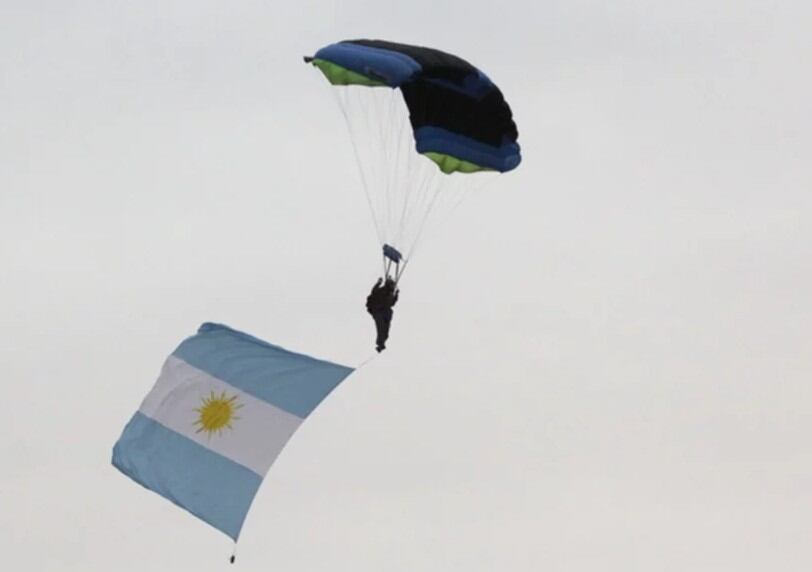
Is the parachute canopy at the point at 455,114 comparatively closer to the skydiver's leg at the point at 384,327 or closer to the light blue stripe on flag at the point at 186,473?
the skydiver's leg at the point at 384,327

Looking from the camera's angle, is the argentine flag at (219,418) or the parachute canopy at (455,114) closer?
the argentine flag at (219,418)

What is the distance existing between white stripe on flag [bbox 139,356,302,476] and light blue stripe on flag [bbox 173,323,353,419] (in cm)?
9

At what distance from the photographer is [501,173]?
44031 mm

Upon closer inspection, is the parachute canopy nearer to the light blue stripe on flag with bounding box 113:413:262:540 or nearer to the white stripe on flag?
the white stripe on flag

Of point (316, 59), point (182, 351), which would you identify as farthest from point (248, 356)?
point (316, 59)

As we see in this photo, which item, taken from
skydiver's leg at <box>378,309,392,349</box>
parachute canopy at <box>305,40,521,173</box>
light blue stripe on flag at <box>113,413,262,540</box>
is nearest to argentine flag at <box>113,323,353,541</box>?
light blue stripe on flag at <box>113,413,262,540</box>

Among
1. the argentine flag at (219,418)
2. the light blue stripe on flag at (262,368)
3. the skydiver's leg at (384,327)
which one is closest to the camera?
the argentine flag at (219,418)

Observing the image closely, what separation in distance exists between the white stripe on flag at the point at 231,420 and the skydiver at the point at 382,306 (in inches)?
62.8

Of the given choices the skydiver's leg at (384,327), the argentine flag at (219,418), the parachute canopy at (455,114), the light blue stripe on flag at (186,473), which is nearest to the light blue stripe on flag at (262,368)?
the argentine flag at (219,418)

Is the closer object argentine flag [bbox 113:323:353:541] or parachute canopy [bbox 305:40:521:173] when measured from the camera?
argentine flag [bbox 113:323:353:541]

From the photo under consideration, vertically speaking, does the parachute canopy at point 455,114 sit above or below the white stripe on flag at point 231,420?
above

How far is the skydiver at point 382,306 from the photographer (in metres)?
42.3

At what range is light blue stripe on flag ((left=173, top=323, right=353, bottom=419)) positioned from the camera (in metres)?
41.3

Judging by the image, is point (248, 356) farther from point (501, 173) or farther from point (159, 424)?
point (501, 173)
